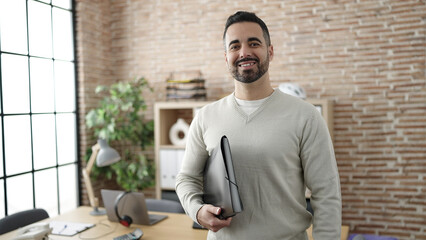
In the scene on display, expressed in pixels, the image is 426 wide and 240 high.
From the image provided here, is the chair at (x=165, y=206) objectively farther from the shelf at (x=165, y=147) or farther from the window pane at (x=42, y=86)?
the window pane at (x=42, y=86)

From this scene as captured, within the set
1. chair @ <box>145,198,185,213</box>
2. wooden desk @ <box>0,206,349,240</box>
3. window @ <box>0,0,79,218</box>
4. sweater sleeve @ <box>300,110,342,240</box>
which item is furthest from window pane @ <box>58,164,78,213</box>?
sweater sleeve @ <box>300,110,342,240</box>

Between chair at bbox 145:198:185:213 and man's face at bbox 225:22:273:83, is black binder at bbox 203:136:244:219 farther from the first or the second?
chair at bbox 145:198:185:213

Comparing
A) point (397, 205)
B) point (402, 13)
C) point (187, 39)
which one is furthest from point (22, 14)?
point (397, 205)

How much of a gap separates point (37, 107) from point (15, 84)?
1.19ft

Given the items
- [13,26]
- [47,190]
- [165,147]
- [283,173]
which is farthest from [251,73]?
[47,190]

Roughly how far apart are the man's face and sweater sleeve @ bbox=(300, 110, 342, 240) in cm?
30

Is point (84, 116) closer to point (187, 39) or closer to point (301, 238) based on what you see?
point (187, 39)

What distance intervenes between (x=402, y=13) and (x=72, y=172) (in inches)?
159

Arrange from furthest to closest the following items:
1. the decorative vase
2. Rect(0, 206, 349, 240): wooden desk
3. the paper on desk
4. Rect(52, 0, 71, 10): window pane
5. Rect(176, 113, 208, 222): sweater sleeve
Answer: the decorative vase < Rect(52, 0, 71, 10): window pane < the paper on desk < Rect(0, 206, 349, 240): wooden desk < Rect(176, 113, 208, 222): sweater sleeve

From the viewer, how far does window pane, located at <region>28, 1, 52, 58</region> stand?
12.6 ft

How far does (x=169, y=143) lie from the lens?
4.51 meters

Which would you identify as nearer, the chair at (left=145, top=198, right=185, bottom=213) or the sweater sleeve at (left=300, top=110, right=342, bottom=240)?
the sweater sleeve at (left=300, top=110, right=342, bottom=240)

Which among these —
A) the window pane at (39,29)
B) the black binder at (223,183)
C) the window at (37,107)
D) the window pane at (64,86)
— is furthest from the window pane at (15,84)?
the black binder at (223,183)

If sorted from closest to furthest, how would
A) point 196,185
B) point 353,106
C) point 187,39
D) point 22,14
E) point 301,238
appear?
point 301,238 < point 196,185 < point 22,14 < point 353,106 < point 187,39
